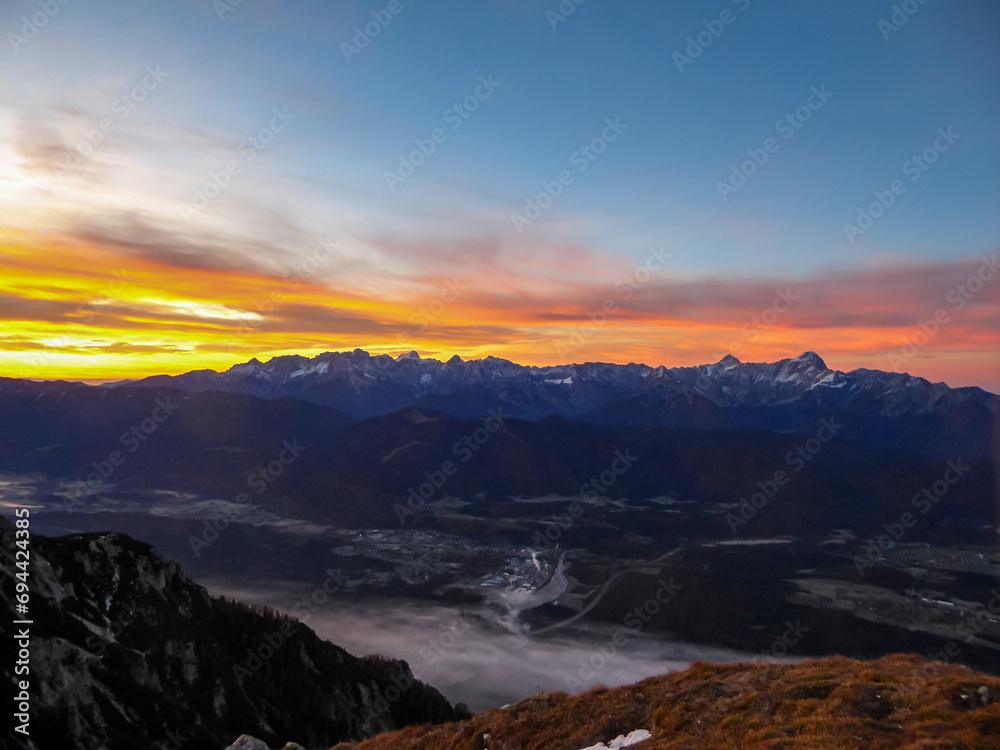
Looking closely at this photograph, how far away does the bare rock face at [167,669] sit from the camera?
3462 inches

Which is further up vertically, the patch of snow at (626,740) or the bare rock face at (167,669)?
the patch of snow at (626,740)

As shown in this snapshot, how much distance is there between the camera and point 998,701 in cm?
2672

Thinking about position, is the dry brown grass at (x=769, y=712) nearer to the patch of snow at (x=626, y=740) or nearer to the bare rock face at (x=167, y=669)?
the patch of snow at (x=626, y=740)

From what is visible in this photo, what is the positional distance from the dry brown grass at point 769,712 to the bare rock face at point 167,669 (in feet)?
132

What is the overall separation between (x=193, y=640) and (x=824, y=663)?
120 m

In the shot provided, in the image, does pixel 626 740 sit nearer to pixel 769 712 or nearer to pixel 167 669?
pixel 769 712

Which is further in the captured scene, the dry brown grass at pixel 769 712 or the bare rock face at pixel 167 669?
the bare rock face at pixel 167 669

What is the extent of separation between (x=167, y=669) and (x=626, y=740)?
105 metres

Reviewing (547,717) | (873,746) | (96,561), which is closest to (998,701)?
(873,746)

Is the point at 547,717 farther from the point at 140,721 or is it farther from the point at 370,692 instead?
the point at 370,692

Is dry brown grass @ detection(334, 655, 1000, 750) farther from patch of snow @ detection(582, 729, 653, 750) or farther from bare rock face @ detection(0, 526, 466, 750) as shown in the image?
bare rock face @ detection(0, 526, 466, 750)

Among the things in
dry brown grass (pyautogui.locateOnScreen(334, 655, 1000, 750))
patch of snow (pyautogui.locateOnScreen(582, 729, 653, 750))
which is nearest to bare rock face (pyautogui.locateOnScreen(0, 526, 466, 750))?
dry brown grass (pyautogui.locateOnScreen(334, 655, 1000, 750))

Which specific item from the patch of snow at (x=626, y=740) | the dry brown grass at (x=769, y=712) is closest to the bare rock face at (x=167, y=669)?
the dry brown grass at (x=769, y=712)

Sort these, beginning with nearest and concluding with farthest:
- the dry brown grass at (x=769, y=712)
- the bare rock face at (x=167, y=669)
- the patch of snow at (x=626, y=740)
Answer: the dry brown grass at (x=769, y=712) → the patch of snow at (x=626, y=740) → the bare rock face at (x=167, y=669)
